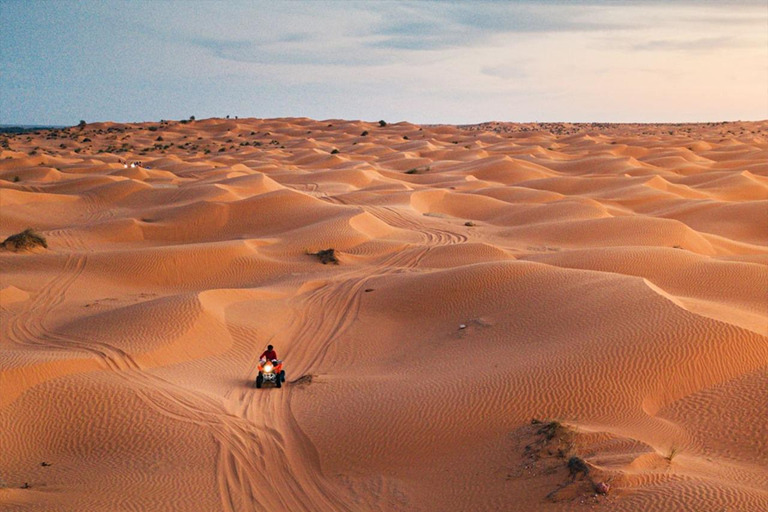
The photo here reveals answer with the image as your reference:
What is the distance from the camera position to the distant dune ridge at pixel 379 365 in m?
7.31

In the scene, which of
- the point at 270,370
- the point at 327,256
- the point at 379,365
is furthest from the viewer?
the point at 327,256

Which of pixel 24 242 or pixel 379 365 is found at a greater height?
pixel 24 242

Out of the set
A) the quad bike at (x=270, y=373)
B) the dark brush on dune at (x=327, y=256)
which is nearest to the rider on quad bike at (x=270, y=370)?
the quad bike at (x=270, y=373)

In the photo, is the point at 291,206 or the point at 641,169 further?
the point at 641,169

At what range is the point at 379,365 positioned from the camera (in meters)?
11.6

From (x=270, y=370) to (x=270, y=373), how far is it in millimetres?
73

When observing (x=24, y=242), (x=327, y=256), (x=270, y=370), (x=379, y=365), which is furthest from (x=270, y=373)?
(x=24, y=242)

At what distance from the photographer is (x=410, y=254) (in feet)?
66.4

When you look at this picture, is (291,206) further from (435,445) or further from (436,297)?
(435,445)

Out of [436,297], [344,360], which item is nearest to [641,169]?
[436,297]

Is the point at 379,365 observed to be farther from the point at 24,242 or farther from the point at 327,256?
the point at 24,242

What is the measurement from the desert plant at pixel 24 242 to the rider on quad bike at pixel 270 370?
13.4m

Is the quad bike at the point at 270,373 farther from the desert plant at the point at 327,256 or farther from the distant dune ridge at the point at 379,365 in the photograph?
the desert plant at the point at 327,256

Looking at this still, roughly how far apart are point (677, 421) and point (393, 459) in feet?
12.3
